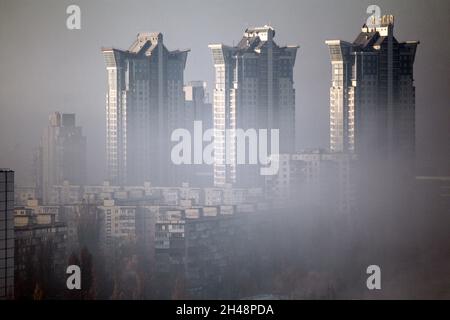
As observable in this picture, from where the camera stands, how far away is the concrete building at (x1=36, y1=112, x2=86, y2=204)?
13164 millimetres

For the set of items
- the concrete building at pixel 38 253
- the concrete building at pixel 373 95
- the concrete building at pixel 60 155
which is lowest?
the concrete building at pixel 38 253

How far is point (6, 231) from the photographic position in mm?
9234

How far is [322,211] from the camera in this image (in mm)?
12297

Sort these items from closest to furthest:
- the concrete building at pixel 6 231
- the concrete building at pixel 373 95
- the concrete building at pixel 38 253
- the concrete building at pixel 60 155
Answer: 1. the concrete building at pixel 6 231
2. the concrete building at pixel 38 253
3. the concrete building at pixel 373 95
4. the concrete building at pixel 60 155

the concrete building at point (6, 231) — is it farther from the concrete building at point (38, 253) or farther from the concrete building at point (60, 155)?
the concrete building at point (60, 155)

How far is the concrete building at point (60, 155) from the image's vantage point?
13.2 m

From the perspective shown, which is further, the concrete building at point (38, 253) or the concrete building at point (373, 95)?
the concrete building at point (373, 95)

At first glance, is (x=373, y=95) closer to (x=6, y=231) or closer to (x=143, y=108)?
(x=143, y=108)

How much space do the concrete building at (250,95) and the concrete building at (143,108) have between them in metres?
0.45

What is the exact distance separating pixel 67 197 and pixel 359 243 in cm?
312

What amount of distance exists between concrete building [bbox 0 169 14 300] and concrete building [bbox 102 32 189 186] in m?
3.84

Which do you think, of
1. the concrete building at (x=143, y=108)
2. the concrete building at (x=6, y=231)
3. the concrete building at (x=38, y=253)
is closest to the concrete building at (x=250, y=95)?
the concrete building at (x=143, y=108)
